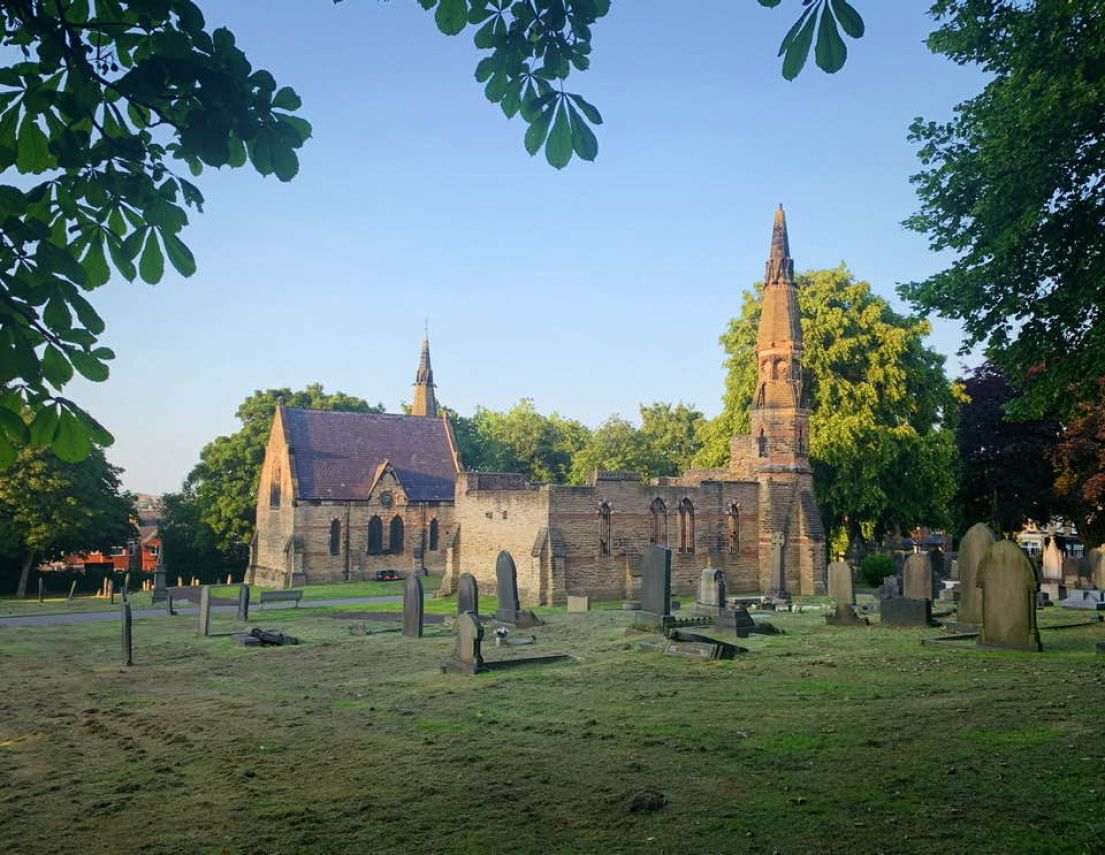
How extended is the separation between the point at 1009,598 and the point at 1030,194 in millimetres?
6644

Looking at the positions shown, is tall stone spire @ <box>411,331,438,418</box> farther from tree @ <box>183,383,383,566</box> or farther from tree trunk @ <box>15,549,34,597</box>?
tree trunk @ <box>15,549,34,597</box>

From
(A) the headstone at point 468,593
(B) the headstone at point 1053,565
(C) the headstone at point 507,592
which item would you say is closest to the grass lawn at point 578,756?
(A) the headstone at point 468,593

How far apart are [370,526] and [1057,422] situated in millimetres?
31662

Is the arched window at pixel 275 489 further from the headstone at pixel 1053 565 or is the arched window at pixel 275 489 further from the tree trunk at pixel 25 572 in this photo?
the headstone at pixel 1053 565

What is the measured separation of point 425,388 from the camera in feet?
209

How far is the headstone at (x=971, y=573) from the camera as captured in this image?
56.7ft

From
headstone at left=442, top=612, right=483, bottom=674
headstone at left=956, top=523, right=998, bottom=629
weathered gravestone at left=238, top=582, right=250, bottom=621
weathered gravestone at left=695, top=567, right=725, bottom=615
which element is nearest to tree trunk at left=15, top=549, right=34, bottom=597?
weathered gravestone at left=238, top=582, right=250, bottom=621

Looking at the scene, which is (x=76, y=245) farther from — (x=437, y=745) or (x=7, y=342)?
(x=437, y=745)

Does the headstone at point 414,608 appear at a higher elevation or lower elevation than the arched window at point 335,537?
lower

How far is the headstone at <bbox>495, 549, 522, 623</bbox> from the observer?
21.2m

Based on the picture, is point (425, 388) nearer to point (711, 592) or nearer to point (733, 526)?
point (733, 526)

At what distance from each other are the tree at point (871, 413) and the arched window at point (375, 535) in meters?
19.6

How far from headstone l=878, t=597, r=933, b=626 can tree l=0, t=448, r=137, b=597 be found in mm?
34418

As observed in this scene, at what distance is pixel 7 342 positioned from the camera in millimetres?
3586
